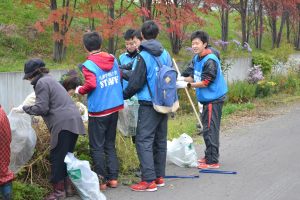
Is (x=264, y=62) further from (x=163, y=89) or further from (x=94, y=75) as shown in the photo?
(x=94, y=75)

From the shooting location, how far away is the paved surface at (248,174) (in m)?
5.98

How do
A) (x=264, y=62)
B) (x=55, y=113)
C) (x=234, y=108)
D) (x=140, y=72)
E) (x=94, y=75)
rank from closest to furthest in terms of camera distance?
(x=55, y=113) → (x=94, y=75) → (x=140, y=72) → (x=234, y=108) → (x=264, y=62)

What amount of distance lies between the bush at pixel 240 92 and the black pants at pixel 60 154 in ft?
27.6

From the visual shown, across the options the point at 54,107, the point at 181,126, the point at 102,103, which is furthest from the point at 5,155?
the point at 181,126

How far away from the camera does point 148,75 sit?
20.0 ft

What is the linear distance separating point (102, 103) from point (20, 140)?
968mm

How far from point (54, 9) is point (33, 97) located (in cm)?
687

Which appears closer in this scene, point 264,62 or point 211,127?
point 211,127

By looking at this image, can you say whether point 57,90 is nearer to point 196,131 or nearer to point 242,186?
point 242,186

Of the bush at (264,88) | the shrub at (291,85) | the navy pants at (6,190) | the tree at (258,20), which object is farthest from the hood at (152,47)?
the tree at (258,20)

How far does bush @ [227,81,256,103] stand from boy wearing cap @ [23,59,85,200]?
8404mm

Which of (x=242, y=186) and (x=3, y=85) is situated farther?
(x=3, y=85)

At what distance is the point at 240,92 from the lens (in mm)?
13781

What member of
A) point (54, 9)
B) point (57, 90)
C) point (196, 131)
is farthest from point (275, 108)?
point (57, 90)
